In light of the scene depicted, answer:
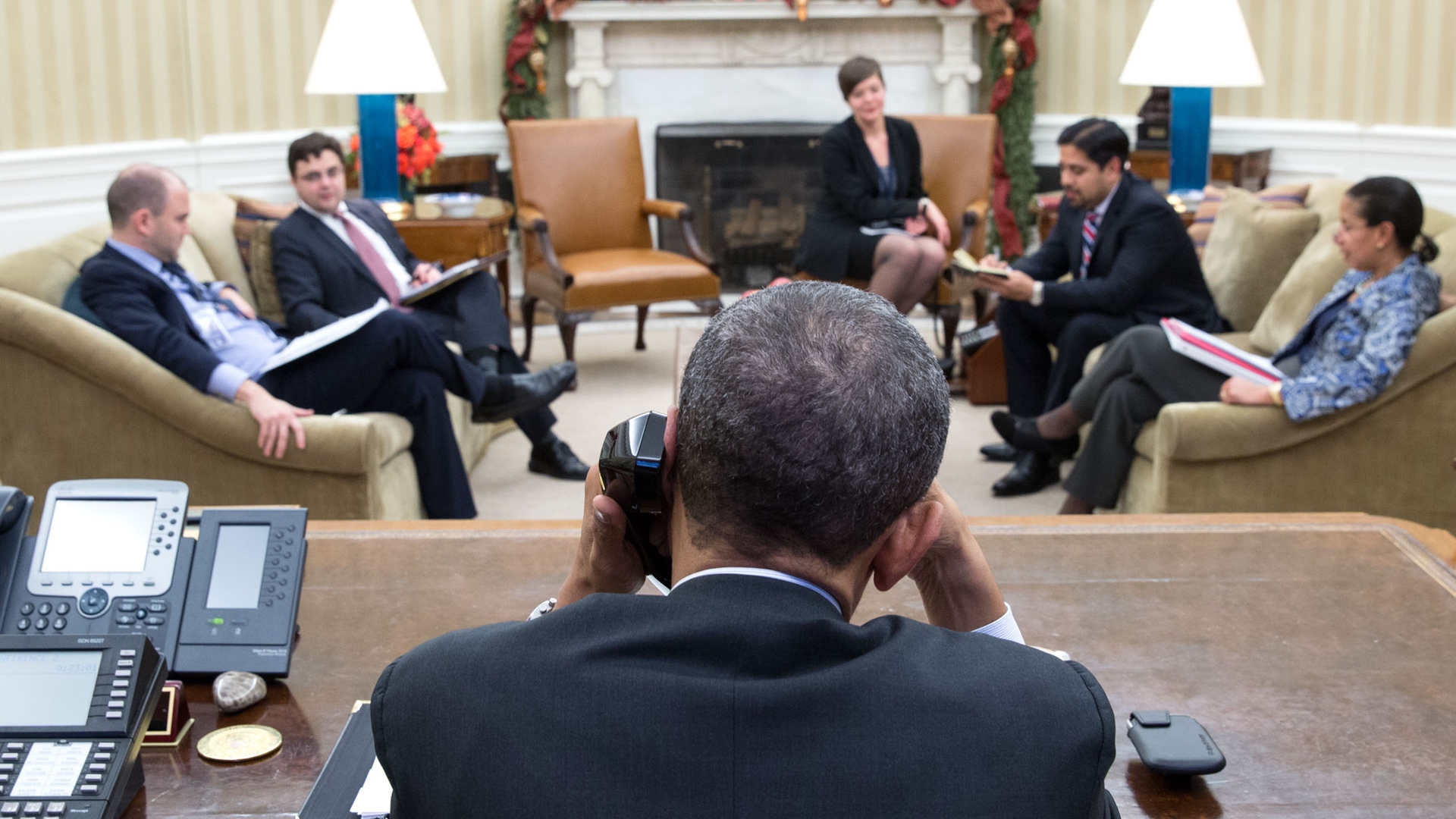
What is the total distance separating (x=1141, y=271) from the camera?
3.86 meters

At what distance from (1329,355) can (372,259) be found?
2594 millimetres

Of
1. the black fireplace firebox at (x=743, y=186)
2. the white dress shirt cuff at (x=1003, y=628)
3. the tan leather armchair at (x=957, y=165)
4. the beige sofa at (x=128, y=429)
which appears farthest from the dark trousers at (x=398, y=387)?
the black fireplace firebox at (x=743, y=186)

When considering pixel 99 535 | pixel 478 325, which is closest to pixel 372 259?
pixel 478 325

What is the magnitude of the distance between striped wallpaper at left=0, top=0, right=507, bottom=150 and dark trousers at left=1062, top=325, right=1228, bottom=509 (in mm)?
2618

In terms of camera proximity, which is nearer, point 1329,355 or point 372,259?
point 1329,355

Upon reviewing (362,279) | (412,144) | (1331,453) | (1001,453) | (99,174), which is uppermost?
(412,144)

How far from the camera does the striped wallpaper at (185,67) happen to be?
495 cm

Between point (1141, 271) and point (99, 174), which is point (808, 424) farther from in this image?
point (99, 174)

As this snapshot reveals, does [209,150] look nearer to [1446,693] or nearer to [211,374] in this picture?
[211,374]

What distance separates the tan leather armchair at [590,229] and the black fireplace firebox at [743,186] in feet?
3.77

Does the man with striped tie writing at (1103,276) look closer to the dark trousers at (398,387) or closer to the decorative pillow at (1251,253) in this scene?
the decorative pillow at (1251,253)

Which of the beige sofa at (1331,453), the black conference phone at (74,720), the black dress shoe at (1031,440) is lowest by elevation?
the black dress shoe at (1031,440)

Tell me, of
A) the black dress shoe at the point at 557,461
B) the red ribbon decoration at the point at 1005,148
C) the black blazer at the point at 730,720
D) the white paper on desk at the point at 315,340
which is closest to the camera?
the black blazer at the point at 730,720

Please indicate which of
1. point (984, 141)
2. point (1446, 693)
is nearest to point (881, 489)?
point (1446, 693)
